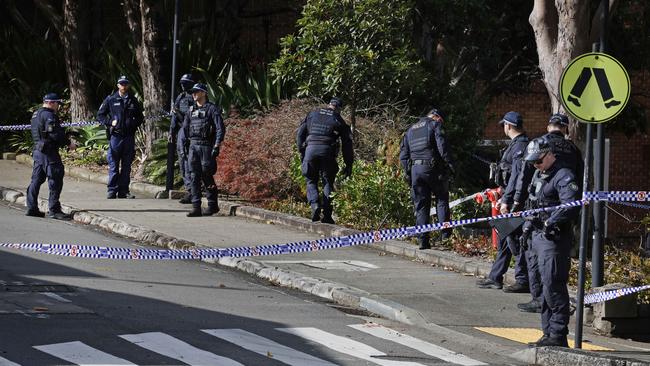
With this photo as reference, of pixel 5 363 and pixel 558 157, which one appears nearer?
pixel 5 363

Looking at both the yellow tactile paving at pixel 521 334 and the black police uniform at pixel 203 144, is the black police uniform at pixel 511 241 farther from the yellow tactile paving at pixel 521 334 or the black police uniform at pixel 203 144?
the black police uniform at pixel 203 144

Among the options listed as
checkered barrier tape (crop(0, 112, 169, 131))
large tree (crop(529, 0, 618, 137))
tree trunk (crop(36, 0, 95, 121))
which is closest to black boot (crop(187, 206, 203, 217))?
checkered barrier tape (crop(0, 112, 169, 131))

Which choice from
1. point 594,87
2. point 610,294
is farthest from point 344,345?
point 594,87

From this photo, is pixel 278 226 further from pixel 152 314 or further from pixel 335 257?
pixel 152 314

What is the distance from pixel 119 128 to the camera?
1886cm

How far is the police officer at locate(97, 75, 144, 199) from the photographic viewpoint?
1878cm

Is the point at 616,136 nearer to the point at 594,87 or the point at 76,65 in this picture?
the point at 76,65

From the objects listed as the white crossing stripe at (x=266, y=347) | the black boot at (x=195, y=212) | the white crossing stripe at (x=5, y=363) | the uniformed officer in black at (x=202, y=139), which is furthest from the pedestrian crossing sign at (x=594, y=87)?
the black boot at (x=195, y=212)

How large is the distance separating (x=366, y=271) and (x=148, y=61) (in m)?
8.81

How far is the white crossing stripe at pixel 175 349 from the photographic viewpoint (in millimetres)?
8727

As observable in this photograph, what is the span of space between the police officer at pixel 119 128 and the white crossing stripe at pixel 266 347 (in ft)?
30.5

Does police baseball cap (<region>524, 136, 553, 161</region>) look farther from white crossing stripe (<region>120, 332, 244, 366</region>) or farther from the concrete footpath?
white crossing stripe (<region>120, 332, 244, 366</region>)

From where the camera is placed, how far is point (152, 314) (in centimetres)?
1045

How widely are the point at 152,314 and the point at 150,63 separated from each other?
1115 centimetres
